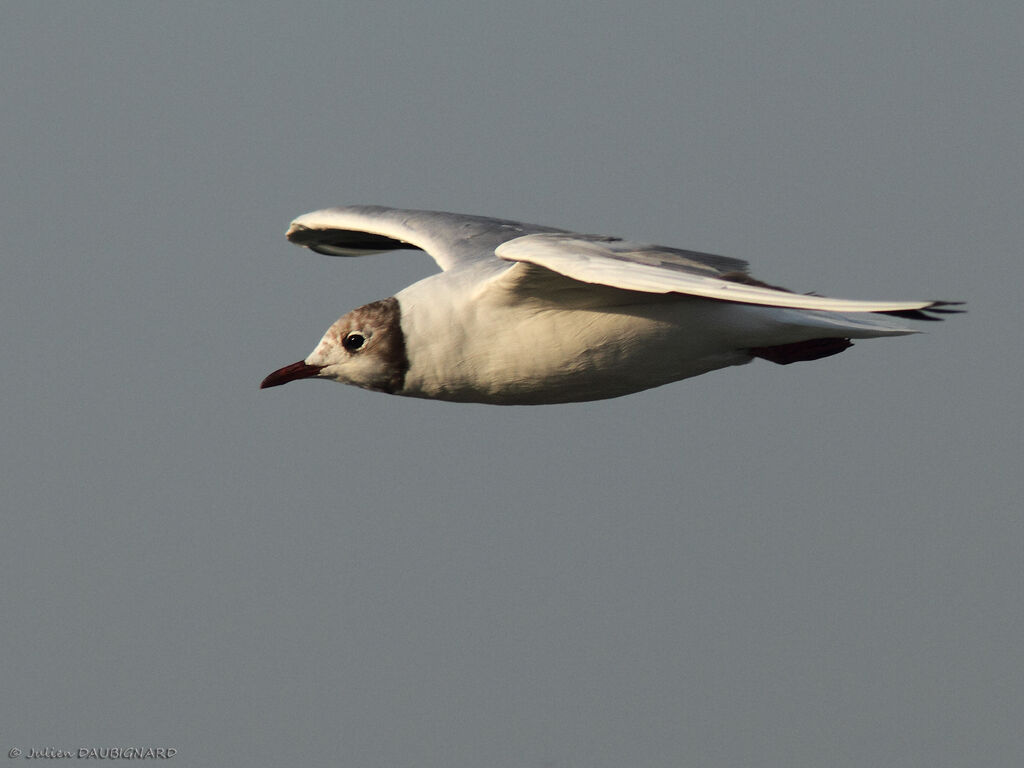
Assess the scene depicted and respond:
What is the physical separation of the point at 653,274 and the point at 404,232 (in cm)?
394

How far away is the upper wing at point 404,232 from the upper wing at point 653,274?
5.37ft

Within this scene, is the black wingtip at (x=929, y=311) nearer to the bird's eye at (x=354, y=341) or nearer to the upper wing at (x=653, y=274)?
the upper wing at (x=653, y=274)

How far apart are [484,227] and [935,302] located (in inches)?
194

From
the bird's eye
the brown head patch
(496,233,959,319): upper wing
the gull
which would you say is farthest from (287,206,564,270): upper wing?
(496,233,959,319): upper wing

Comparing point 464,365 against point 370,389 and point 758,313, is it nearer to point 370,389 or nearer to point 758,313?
point 370,389

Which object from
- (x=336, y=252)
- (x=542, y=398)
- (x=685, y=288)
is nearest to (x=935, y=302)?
(x=685, y=288)

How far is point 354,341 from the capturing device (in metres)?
9.76

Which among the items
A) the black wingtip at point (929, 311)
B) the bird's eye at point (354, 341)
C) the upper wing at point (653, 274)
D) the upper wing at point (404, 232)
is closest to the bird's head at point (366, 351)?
the bird's eye at point (354, 341)

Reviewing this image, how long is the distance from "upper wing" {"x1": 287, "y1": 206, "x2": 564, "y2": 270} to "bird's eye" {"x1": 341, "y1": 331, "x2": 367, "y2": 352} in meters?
1.06

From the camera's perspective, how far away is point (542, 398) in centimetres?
980

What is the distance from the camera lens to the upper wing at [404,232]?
10797mm

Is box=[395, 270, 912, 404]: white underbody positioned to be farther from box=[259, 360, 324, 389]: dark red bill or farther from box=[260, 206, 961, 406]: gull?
box=[259, 360, 324, 389]: dark red bill

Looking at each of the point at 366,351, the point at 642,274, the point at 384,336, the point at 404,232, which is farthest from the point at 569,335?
the point at 404,232

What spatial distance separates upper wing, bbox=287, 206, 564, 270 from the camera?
1080cm
